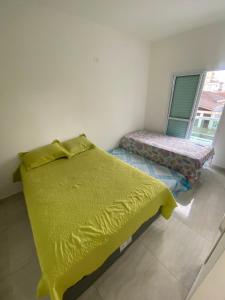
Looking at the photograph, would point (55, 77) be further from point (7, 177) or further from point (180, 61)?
point (180, 61)

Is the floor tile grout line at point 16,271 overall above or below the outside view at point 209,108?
below

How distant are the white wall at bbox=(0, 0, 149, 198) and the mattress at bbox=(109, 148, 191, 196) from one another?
83 centimetres

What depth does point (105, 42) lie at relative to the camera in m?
2.40

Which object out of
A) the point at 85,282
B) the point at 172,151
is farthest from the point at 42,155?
the point at 172,151

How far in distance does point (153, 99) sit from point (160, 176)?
2.05 m

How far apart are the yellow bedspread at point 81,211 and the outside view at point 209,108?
7.14ft

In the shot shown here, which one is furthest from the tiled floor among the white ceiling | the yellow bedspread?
the white ceiling

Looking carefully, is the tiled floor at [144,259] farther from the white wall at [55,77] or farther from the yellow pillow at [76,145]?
the yellow pillow at [76,145]

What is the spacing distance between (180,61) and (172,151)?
186cm

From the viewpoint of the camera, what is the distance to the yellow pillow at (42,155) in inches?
77.2

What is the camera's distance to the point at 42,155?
6.67 feet

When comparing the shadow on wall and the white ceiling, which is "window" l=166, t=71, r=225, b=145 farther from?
the shadow on wall

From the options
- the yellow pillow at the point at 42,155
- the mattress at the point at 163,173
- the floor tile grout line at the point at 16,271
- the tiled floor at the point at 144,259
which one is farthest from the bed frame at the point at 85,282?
the yellow pillow at the point at 42,155

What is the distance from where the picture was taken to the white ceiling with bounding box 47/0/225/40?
173 cm
